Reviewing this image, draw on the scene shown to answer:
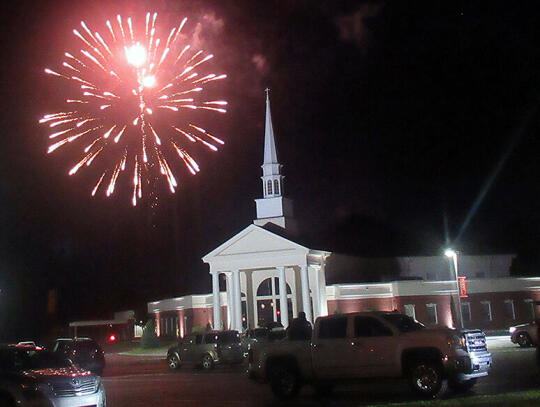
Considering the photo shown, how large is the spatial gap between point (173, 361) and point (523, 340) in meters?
16.1

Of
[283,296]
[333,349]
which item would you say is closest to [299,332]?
[333,349]

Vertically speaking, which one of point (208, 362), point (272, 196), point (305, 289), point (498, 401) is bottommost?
point (498, 401)

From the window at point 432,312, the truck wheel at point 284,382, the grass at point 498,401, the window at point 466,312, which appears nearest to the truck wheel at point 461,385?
the grass at point 498,401

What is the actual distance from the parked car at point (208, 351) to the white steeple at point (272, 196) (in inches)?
1139

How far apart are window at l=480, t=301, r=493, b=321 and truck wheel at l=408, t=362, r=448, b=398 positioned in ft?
136

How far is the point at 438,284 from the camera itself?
185 ft

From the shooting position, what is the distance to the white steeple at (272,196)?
199 feet

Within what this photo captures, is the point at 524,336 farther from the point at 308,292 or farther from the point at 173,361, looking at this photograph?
the point at 308,292

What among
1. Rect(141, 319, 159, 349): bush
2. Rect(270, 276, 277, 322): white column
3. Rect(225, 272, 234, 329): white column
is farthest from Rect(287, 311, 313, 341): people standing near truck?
Rect(270, 276, 277, 322): white column

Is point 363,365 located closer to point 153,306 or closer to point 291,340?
point 291,340

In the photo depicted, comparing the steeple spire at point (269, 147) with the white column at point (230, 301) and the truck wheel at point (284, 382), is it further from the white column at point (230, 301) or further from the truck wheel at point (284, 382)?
the truck wheel at point (284, 382)

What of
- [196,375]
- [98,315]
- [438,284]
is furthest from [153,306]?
[196,375]

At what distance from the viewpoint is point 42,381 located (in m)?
14.1

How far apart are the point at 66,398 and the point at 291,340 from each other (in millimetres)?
6804
